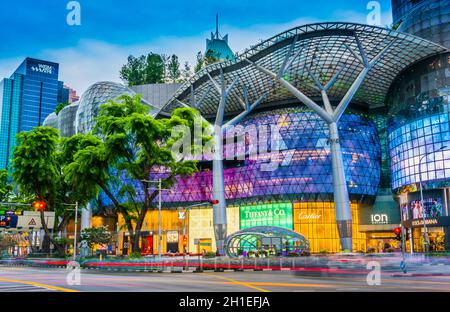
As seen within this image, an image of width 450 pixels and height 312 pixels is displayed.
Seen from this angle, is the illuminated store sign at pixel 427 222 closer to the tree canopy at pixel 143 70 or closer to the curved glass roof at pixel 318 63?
the curved glass roof at pixel 318 63

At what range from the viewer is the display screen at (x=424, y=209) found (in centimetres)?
6894

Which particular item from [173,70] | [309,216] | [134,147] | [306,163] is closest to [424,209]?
[309,216]

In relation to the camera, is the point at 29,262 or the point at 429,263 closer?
the point at 429,263

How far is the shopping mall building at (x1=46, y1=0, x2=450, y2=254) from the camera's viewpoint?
6656 centimetres

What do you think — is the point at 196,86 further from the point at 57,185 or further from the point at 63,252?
the point at 63,252

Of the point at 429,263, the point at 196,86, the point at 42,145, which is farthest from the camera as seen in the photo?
the point at 196,86

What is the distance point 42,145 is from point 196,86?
27.7m

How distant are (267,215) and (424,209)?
84.7 ft

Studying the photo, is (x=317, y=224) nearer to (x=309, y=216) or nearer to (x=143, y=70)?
(x=309, y=216)

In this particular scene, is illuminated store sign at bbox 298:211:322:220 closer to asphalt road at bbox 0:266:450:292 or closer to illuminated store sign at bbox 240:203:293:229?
illuminated store sign at bbox 240:203:293:229

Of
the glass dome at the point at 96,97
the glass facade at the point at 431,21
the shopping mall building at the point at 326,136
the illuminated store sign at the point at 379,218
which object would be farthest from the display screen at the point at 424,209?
the glass dome at the point at 96,97

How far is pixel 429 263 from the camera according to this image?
4122 centimetres

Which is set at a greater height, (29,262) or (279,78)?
(279,78)
